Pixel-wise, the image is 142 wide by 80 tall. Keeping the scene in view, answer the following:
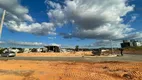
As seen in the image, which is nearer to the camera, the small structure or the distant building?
the small structure

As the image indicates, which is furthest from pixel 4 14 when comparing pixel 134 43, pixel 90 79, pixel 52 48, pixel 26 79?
pixel 134 43

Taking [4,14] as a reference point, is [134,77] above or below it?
below

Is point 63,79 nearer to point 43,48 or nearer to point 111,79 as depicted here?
point 111,79

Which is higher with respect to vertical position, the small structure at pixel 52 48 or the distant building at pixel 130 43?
the distant building at pixel 130 43

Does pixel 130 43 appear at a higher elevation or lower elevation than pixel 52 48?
higher

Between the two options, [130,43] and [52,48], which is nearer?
[52,48]

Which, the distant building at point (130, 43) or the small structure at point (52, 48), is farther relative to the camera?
the distant building at point (130, 43)

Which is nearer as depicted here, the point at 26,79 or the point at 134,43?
the point at 26,79

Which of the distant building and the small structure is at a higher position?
the distant building

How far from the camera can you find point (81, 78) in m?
15.3

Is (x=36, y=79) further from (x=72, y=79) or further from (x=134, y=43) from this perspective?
(x=134, y=43)

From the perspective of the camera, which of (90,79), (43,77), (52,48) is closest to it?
(90,79)

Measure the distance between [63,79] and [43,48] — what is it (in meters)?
104

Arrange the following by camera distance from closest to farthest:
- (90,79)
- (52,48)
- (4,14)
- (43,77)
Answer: (90,79), (43,77), (4,14), (52,48)
